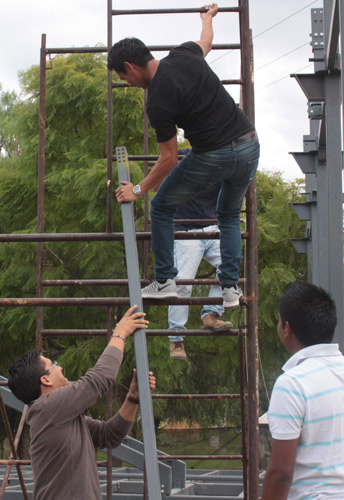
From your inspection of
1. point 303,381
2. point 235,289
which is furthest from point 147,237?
point 303,381

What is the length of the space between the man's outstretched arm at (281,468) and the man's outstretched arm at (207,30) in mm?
2171

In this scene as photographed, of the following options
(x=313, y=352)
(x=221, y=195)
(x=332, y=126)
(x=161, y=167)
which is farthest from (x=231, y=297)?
(x=332, y=126)

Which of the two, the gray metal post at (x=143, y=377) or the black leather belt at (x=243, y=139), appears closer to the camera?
the gray metal post at (x=143, y=377)

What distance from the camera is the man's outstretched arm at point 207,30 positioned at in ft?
12.5

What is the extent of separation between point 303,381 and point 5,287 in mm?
12913

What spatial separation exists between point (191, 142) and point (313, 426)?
5.74ft

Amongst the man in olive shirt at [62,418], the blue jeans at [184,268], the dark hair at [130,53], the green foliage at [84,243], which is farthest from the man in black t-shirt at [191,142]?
the green foliage at [84,243]

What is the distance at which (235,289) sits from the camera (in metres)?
3.95

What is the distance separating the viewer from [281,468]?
234 centimetres

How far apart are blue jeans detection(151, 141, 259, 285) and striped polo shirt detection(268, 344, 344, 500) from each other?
4.95 feet

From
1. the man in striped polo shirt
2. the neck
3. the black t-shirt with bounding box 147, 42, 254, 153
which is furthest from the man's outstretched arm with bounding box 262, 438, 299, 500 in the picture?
the neck

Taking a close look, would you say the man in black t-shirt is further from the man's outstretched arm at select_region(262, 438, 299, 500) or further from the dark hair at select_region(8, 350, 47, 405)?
the man's outstretched arm at select_region(262, 438, 299, 500)

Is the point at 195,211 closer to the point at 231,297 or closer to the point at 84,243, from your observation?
the point at 231,297

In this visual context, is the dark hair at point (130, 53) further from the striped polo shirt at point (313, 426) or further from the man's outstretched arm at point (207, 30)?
the striped polo shirt at point (313, 426)
